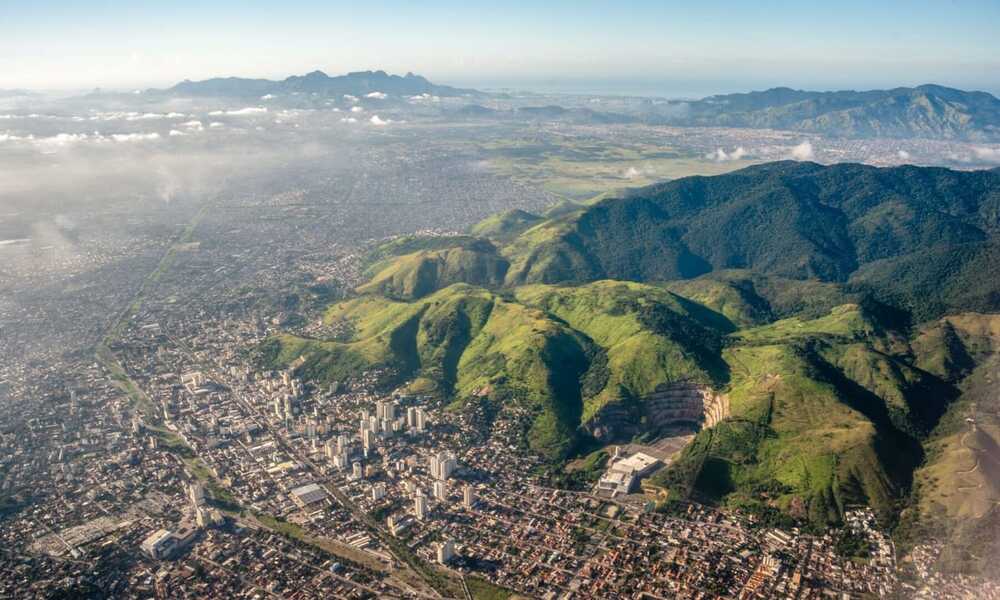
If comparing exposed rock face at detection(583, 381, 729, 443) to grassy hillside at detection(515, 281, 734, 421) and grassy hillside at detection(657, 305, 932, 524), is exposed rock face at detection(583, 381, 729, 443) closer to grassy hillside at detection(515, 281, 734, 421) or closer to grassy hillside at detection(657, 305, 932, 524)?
grassy hillside at detection(515, 281, 734, 421)

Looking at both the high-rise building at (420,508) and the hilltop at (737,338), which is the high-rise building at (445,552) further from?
the hilltop at (737,338)

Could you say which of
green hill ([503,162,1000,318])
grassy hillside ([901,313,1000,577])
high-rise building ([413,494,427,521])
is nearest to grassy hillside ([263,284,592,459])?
high-rise building ([413,494,427,521])

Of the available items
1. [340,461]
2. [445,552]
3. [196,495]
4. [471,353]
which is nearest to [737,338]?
[471,353]

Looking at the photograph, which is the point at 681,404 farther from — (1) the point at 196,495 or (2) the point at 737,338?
(1) the point at 196,495

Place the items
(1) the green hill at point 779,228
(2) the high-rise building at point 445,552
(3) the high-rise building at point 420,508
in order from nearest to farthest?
(2) the high-rise building at point 445,552 < (3) the high-rise building at point 420,508 < (1) the green hill at point 779,228

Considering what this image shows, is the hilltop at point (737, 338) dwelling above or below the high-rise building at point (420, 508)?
above

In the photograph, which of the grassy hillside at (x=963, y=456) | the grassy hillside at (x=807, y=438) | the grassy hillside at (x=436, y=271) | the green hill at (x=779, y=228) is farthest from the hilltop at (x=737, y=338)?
the green hill at (x=779, y=228)

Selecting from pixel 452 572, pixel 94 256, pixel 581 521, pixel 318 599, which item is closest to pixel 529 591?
pixel 452 572

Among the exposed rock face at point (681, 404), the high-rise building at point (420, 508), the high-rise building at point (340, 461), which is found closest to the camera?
the high-rise building at point (420, 508)

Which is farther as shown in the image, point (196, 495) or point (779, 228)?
point (779, 228)
